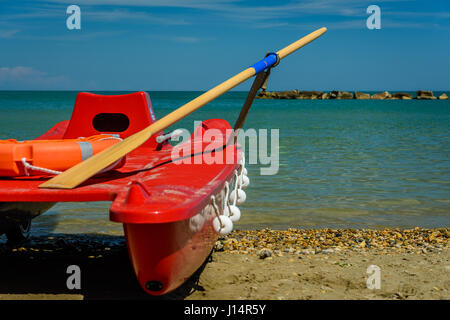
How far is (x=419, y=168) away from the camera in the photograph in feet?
31.0

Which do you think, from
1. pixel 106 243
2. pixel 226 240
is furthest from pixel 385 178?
pixel 106 243

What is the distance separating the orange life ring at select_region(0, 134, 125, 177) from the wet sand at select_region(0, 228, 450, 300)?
36.0 inches

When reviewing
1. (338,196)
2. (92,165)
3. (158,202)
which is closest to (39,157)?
(92,165)

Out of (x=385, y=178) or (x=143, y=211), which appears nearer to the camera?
(x=143, y=211)

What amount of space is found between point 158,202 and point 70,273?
1.79 metres

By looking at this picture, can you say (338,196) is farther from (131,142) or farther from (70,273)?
(131,142)

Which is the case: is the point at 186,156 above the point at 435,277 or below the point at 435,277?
above

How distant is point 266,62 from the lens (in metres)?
4.45

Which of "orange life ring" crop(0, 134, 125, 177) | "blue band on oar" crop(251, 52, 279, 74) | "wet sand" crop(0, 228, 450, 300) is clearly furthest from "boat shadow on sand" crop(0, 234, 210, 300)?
"blue band on oar" crop(251, 52, 279, 74)

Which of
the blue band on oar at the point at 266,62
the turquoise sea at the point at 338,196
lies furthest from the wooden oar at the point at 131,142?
the turquoise sea at the point at 338,196
